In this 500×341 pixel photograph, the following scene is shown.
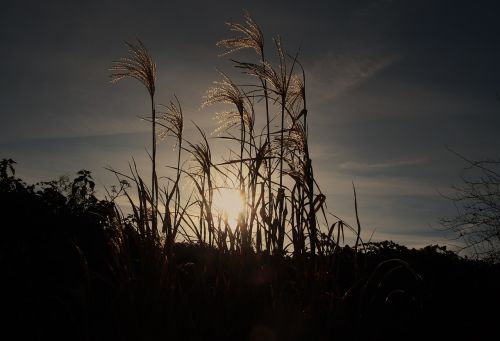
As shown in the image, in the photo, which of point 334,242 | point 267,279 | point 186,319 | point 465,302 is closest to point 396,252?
point 465,302

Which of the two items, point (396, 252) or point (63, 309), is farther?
point (396, 252)

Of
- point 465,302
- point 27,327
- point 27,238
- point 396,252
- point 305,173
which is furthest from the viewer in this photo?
point 396,252

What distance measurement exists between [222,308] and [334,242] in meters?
1.12

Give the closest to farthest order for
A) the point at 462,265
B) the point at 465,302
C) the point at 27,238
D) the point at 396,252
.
Result: the point at 465,302, the point at 27,238, the point at 462,265, the point at 396,252

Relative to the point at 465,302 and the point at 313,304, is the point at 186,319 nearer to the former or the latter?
the point at 313,304

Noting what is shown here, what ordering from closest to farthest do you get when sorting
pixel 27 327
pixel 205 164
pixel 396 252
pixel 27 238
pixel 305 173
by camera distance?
pixel 27 327 < pixel 305 173 < pixel 205 164 < pixel 27 238 < pixel 396 252

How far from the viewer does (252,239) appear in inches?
147

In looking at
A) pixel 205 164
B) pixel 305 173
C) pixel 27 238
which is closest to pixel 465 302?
pixel 305 173

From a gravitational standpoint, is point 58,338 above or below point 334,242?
below

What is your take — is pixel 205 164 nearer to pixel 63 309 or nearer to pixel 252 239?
pixel 252 239

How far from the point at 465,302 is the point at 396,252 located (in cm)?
381

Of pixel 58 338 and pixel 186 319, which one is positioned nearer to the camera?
pixel 186 319

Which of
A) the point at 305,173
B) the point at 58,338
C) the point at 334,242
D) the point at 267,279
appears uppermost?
the point at 305,173

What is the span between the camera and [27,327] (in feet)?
10.9
